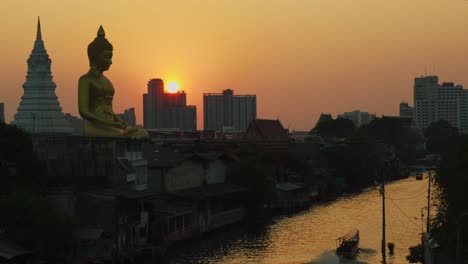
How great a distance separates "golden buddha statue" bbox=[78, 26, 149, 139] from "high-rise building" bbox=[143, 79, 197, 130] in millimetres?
138551

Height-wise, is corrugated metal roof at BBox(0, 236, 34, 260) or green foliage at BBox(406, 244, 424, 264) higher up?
corrugated metal roof at BBox(0, 236, 34, 260)

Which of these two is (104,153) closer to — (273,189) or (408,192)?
(273,189)

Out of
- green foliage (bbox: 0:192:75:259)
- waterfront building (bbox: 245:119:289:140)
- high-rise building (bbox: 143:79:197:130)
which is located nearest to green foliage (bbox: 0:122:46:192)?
green foliage (bbox: 0:192:75:259)

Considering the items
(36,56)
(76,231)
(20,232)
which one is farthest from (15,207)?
(36,56)

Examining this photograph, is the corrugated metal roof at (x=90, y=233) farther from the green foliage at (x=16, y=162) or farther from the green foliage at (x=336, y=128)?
the green foliage at (x=336, y=128)

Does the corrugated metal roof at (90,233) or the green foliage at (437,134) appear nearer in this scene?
the corrugated metal roof at (90,233)

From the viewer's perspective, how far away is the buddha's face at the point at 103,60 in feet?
137

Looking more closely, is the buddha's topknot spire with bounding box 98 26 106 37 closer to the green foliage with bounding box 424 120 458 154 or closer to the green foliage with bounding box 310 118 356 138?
the green foliage with bounding box 310 118 356 138

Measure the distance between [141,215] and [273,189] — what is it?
21.9 meters

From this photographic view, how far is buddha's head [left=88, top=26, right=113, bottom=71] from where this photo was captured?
41875 mm

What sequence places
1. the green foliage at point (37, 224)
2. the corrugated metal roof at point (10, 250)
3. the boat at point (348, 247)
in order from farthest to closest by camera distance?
the boat at point (348, 247) < the green foliage at point (37, 224) < the corrugated metal roof at point (10, 250)

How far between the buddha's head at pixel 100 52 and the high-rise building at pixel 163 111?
139m

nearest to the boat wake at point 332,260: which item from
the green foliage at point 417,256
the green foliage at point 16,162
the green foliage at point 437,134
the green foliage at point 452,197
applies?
the green foliage at point 417,256

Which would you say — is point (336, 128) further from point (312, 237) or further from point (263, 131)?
point (312, 237)
